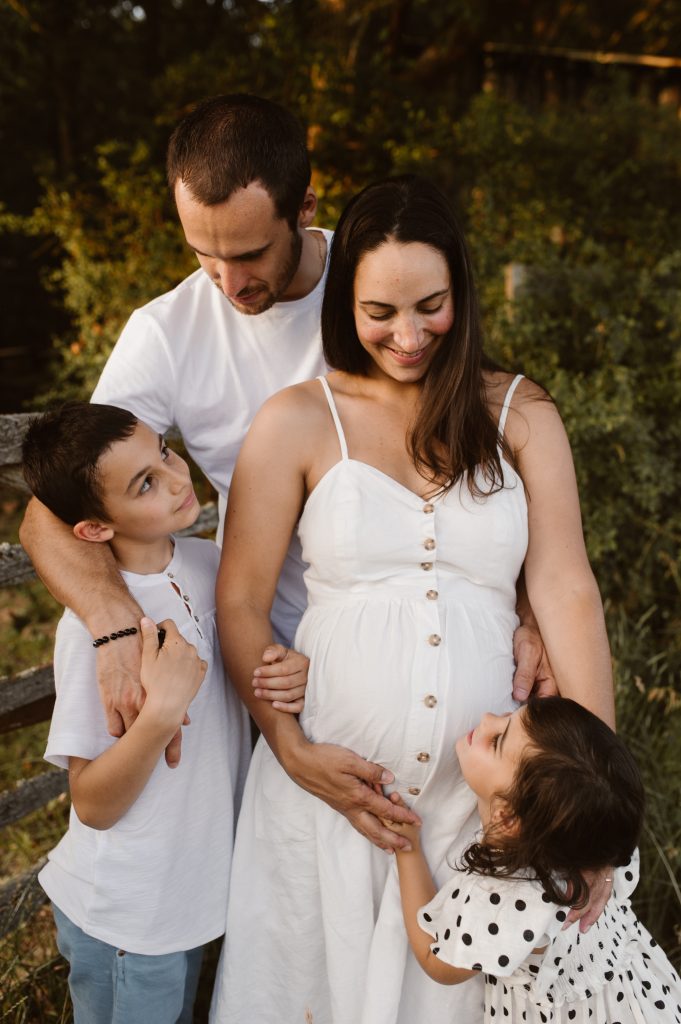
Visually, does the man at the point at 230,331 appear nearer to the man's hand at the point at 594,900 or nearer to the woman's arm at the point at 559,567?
the woman's arm at the point at 559,567

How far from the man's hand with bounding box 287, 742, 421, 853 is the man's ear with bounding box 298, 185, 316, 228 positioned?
1.41 meters

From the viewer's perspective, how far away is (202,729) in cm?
202

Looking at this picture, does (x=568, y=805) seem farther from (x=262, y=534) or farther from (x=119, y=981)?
(x=119, y=981)

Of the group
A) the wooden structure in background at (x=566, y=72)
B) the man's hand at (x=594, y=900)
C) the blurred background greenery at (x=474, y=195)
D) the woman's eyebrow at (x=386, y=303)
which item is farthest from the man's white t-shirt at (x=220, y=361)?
the wooden structure in background at (x=566, y=72)

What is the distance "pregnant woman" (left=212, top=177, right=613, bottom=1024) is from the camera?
1909mm

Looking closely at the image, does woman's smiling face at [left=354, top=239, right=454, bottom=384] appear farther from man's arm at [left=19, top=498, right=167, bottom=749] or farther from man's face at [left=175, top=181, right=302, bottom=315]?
man's arm at [left=19, top=498, right=167, bottom=749]

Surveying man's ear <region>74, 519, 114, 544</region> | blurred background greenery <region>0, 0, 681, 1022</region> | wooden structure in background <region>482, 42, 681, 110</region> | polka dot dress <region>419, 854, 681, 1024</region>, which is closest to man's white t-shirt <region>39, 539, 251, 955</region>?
man's ear <region>74, 519, 114, 544</region>

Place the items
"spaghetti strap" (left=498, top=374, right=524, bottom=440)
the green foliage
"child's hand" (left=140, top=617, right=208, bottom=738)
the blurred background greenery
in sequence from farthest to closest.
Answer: the green foliage < the blurred background greenery < "spaghetti strap" (left=498, top=374, right=524, bottom=440) < "child's hand" (left=140, top=617, right=208, bottom=738)

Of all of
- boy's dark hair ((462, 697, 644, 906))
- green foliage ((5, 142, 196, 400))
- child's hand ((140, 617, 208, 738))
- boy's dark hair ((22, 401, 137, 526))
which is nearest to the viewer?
boy's dark hair ((462, 697, 644, 906))

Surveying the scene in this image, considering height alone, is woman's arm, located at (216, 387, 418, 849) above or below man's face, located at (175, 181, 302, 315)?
below

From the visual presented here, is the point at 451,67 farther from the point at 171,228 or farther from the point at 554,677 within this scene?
the point at 554,677

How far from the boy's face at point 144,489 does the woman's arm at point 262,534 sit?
0.48 feet

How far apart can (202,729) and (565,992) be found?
0.96m

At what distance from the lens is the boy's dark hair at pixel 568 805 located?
1629mm
